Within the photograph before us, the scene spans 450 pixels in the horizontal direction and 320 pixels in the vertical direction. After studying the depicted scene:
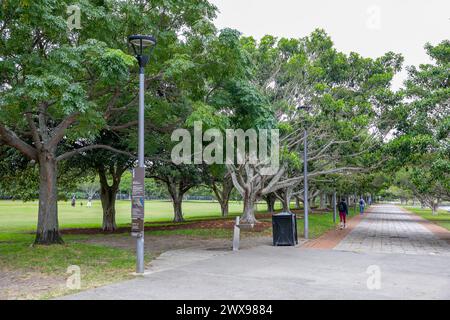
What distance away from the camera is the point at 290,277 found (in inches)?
375

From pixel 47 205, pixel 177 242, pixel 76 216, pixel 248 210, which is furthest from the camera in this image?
pixel 76 216

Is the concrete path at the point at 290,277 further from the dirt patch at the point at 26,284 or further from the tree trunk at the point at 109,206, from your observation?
the tree trunk at the point at 109,206

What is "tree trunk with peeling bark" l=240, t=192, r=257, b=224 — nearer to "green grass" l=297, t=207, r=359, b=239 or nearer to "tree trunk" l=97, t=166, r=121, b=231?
"green grass" l=297, t=207, r=359, b=239

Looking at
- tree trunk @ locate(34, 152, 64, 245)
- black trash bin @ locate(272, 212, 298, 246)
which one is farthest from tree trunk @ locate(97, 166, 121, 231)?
black trash bin @ locate(272, 212, 298, 246)

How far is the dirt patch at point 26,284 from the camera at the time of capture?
785 cm

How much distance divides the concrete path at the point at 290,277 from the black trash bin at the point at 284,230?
1375mm

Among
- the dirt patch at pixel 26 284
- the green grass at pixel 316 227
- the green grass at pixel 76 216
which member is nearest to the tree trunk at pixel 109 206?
the green grass at pixel 76 216

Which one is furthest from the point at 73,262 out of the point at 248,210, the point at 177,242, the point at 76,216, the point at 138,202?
the point at 76,216

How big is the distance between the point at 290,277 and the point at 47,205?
9.14 metres

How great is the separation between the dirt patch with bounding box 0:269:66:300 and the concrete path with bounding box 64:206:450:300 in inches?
38.9

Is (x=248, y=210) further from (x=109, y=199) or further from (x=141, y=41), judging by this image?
(x=141, y=41)

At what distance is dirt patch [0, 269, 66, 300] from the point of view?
7.85m

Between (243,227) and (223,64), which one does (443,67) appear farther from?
(243,227)
